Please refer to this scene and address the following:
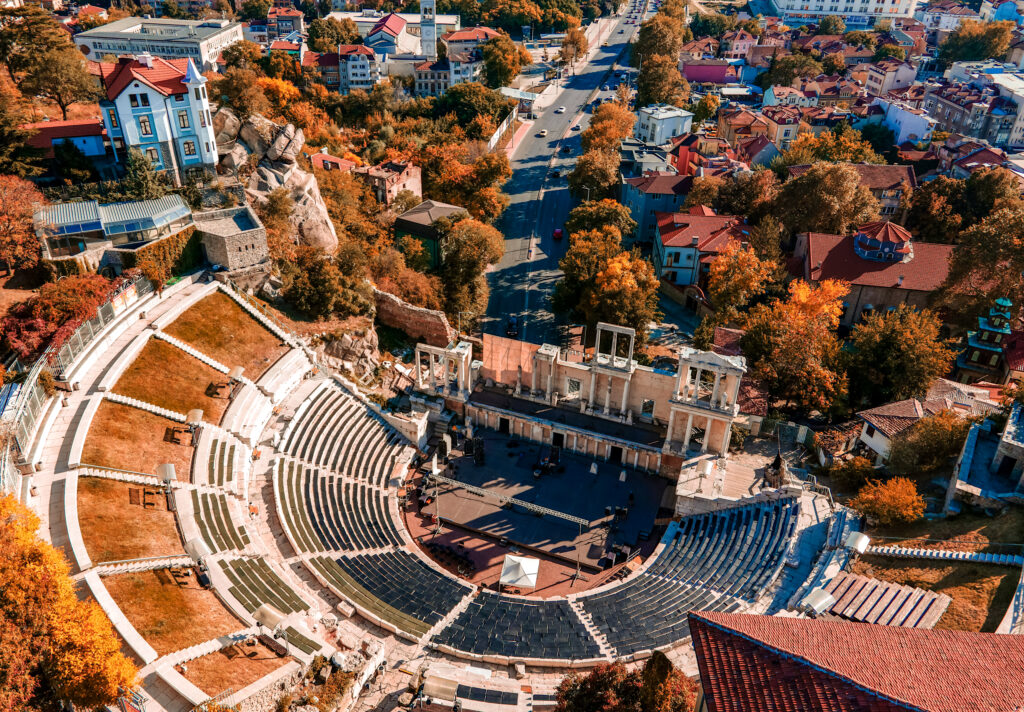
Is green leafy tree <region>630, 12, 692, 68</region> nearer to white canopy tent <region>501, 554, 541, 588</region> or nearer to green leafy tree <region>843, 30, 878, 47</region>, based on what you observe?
green leafy tree <region>843, 30, 878, 47</region>

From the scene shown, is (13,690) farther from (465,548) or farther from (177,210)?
(177,210)

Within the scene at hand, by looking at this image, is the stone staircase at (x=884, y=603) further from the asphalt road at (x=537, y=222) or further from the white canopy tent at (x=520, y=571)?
the asphalt road at (x=537, y=222)

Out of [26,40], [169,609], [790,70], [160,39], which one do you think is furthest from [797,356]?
[790,70]

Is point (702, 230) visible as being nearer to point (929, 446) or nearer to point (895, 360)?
point (895, 360)

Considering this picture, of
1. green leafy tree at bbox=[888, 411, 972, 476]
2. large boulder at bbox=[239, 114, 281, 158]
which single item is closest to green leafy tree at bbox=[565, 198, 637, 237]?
large boulder at bbox=[239, 114, 281, 158]

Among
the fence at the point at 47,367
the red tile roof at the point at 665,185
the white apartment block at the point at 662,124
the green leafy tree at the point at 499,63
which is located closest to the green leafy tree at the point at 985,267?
the red tile roof at the point at 665,185
